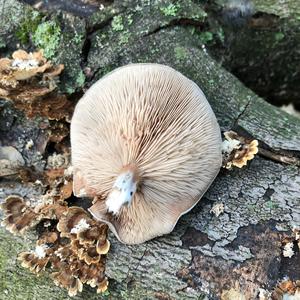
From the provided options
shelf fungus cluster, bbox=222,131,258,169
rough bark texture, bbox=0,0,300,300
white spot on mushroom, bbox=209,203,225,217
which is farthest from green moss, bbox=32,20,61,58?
white spot on mushroom, bbox=209,203,225,217

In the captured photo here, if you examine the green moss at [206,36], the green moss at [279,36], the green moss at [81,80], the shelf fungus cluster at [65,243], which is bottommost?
the shelf fungus cluster at [65,243]

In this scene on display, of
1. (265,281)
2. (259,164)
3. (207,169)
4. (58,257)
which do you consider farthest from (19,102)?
(265,281)

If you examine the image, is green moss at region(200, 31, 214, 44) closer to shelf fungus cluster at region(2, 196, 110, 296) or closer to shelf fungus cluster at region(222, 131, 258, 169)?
shelf fungus cluster at region(222, 131, 258, 169)

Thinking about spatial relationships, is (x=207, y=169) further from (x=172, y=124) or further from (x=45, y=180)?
(x=45, y=180)

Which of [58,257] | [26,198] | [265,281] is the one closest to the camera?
[265,281]

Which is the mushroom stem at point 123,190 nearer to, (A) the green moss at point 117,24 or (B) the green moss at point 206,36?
(A) the green moss at point 117,24

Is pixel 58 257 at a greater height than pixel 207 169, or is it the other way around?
pixel 207 169

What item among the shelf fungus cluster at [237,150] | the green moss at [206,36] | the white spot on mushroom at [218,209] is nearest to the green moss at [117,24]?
the green moss at [206,36]
